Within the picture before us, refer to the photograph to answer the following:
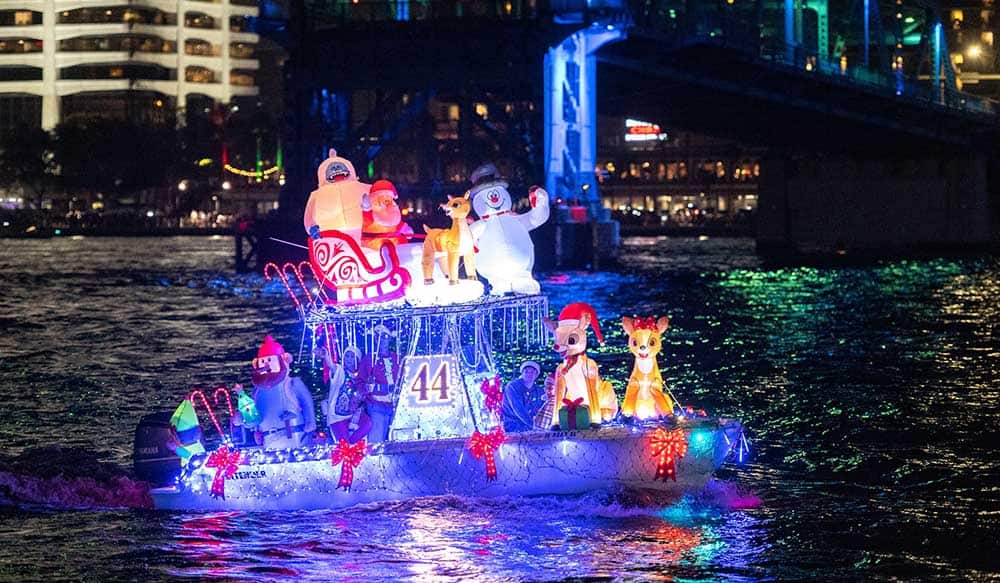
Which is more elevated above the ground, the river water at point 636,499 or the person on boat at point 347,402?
the person on boat at point 347,402

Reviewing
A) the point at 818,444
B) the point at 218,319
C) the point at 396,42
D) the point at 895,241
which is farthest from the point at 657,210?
the point at 818,444

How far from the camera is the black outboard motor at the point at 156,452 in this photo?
1852 centimetres

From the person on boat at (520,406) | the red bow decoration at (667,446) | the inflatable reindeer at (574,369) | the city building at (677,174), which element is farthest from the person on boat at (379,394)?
the city building at (677,174)

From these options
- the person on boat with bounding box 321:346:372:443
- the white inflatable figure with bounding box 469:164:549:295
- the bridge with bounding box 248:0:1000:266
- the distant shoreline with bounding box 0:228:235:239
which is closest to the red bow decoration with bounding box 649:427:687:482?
the white inflatable figure with bounding box 469:164:549:295

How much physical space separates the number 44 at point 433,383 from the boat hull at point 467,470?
55 cm

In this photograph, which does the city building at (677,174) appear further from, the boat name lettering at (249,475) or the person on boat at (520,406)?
the boat name lettering at (249,475)

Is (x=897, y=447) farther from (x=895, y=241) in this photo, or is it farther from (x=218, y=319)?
(x=895, y=241)

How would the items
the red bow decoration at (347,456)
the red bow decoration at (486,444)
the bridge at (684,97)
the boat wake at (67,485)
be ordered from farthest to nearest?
the bridge at (684,97) → the boat wake at (67,485) → the red bow decoration at (347,456) → the red bow decoration at (486,444)

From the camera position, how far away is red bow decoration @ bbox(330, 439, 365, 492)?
18453 millimetres

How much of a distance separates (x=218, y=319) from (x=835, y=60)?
185 ft

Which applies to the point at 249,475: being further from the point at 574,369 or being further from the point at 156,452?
the point at 574,369

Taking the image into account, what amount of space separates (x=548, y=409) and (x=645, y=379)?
1246 millimetres

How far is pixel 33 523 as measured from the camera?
63.8 ft

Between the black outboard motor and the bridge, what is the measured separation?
4523cm
